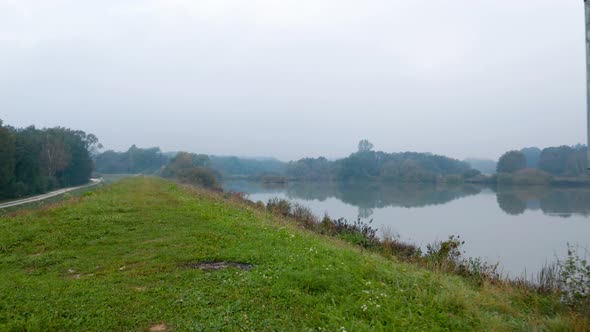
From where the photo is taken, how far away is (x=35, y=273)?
20.4 ft

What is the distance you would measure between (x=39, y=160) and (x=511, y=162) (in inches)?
2745

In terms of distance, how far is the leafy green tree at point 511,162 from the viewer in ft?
200

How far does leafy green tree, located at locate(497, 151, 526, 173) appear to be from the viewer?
200 feet

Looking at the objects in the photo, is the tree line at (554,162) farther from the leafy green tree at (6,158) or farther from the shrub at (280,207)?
the leafy green tree at (6,158)

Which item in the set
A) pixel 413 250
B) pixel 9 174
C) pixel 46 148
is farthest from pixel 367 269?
pixel 46 148

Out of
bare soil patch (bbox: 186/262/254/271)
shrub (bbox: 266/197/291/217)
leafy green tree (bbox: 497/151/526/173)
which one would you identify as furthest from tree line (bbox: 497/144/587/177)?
bare soil patch (bbox: 186/262/254/271)

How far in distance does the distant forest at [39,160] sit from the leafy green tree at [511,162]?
218 ft

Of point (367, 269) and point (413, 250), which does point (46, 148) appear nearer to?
point (413, 250)

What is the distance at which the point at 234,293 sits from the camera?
4812mm

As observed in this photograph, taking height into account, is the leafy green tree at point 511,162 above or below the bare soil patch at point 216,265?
above

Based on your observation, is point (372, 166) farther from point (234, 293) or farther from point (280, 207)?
point (234, 293)

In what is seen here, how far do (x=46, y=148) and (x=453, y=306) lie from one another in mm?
63501

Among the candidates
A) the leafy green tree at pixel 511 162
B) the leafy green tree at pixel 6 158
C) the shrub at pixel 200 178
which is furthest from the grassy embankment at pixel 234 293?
the leafy green tree at pixel 511 162

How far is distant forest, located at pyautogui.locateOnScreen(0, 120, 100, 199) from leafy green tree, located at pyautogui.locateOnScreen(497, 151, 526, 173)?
66.5m
